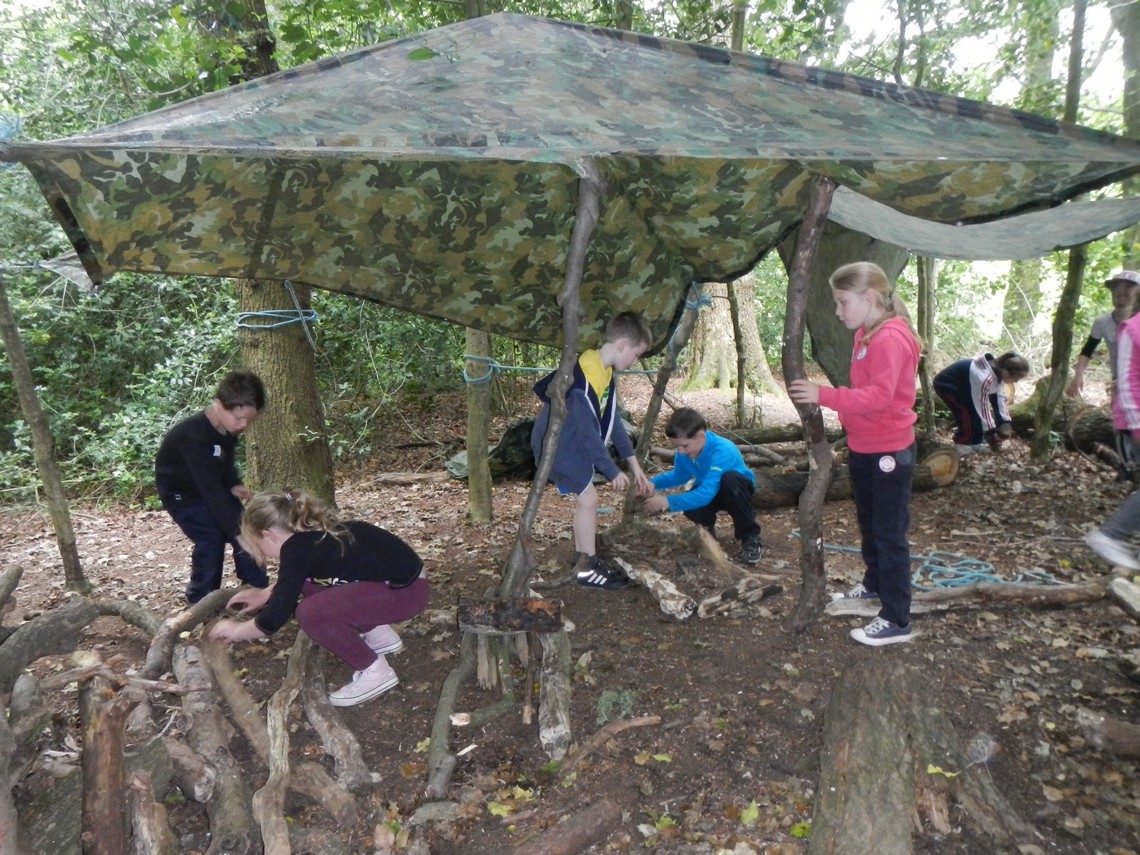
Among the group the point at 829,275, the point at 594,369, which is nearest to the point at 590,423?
the point at 594,369

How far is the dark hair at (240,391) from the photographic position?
11.6ft

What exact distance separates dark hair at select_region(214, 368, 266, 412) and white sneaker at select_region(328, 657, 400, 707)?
147 centimetres

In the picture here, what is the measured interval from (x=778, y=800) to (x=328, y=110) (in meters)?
2.79

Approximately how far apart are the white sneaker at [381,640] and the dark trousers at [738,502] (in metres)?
2.06

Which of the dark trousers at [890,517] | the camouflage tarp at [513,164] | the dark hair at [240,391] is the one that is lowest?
the dark trousers at [890,517]

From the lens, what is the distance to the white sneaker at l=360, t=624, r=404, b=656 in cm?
343

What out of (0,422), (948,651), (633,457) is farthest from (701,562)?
(0,422)

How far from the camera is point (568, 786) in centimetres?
253

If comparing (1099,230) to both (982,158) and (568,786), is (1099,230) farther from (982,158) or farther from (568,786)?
(568,786)

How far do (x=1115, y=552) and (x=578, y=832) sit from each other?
3444 mm

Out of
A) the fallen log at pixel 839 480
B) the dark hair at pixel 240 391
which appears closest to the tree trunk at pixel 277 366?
the dark hair at pixel 240 391

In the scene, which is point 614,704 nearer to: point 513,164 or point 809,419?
point 809,419

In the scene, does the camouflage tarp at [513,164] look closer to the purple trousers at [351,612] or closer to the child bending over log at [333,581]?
the child bending over log at [333,581]

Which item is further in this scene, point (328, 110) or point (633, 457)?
point (633, 457)
